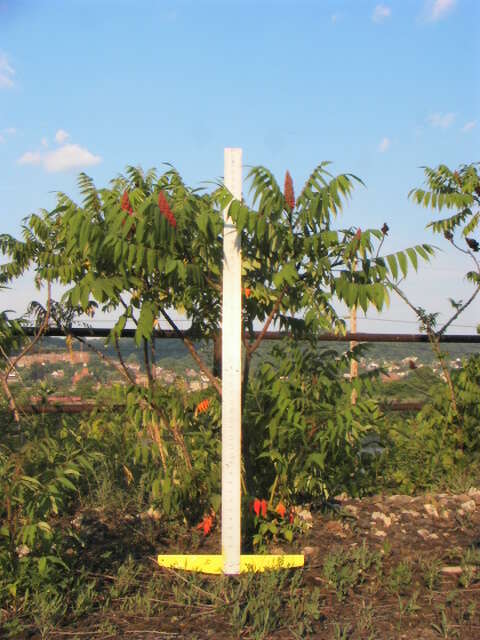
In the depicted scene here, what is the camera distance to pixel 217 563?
14.8 feet

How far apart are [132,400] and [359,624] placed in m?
2.00

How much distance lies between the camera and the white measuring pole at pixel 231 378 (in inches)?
172

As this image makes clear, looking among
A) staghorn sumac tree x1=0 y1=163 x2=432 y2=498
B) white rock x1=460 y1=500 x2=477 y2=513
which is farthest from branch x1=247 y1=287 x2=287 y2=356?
white rock x1=460 y1=500 x2=477 y2=513

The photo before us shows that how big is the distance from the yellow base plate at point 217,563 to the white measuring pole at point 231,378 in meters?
0.07

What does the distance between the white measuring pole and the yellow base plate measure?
0.07 m

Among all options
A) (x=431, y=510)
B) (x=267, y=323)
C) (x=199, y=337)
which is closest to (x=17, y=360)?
(x=199, y=337)

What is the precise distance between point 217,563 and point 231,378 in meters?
1.12

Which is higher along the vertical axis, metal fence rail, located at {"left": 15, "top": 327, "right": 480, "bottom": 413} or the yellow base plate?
metal fence rail, located at {"left": 15, "top": 327, "right": 480, "bottom": 413}

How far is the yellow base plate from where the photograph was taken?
4500 millimetres

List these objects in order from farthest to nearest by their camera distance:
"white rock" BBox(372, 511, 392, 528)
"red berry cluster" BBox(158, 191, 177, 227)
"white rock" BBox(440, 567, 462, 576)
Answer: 1. "white rock" BBox(372, 511, 392, 528)
2. "white rock" BBox(440, 567, 462, 576)
3. "red berry cluster" BBox(158, 191, 177, 227)

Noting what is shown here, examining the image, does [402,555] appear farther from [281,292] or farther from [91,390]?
[91,390]

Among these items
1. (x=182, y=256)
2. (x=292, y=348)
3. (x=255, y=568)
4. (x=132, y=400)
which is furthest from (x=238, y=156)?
(x=255, y=568)

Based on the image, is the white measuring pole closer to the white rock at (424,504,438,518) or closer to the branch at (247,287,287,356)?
the branch at (247,287,287,356)

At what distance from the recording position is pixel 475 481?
6516 mm
